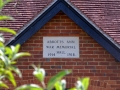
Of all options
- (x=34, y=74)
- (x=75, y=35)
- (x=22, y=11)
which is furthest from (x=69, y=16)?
(x=34, y=74)

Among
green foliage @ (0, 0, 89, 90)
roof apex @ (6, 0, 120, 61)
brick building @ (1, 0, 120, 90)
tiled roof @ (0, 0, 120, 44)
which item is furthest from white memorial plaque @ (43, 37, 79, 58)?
green foliage @ (0, 0, 89, 90)

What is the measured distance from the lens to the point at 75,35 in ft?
24.9

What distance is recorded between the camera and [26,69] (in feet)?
24.7

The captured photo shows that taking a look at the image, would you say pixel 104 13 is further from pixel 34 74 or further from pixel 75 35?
pixel 34 74

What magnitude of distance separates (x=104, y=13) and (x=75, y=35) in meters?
0.83

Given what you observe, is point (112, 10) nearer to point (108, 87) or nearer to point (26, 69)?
point (108, 87)

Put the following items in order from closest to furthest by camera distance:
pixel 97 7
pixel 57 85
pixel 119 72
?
pixel 57 85, pixel 119 72, pixel 97 7

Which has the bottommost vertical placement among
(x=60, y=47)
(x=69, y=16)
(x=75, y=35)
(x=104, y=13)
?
(x=60, y=47)

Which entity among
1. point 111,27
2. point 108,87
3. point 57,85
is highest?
point 111,27

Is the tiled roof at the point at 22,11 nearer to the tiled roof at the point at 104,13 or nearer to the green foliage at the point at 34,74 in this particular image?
the tiled roof at the point at 104,13

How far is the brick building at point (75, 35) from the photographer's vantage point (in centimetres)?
727

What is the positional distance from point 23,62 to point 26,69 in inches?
6.0

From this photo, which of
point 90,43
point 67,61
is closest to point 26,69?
point 67,61

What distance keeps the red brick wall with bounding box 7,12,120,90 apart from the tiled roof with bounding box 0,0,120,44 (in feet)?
1.25
